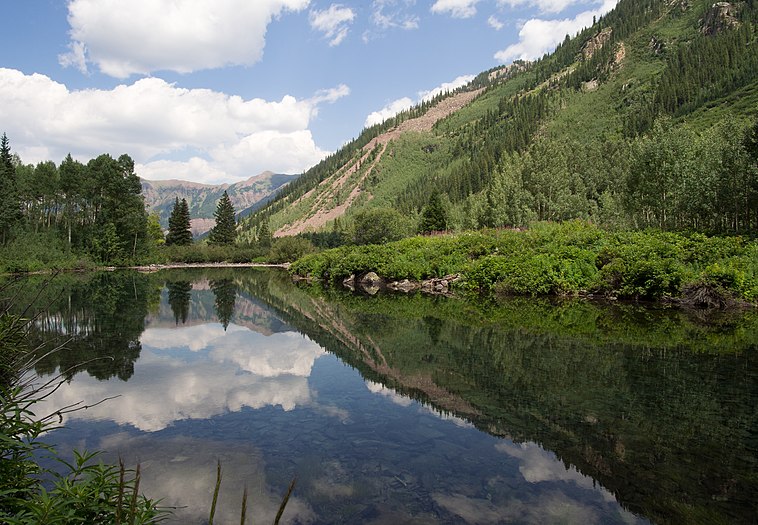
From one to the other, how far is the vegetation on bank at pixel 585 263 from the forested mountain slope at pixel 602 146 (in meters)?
5.31

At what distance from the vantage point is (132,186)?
55344mm

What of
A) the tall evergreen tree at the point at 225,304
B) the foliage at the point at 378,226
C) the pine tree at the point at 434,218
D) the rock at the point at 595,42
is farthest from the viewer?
the rock at the point at 595,42

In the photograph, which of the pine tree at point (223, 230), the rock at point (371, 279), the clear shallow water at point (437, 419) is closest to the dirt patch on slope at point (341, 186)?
the pine tree at point (223, 230)

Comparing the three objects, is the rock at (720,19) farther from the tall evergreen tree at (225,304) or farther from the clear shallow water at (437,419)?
the clear shallow water at (437,419)

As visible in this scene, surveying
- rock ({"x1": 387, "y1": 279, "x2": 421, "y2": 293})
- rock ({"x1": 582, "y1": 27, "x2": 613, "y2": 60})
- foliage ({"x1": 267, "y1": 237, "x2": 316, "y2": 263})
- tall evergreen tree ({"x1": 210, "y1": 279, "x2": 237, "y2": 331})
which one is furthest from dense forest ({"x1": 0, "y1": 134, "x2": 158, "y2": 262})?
rock ({"x1": 582, "y1": 27, "x2": 613, "y2": 60})

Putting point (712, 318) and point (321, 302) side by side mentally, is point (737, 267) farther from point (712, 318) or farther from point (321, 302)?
point (321, 302)

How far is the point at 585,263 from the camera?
22156mm

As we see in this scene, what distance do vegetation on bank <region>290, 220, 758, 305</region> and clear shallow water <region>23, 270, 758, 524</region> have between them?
488cm

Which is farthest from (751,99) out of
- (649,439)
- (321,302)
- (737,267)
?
(649,439)

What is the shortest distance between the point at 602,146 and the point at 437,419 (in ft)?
247

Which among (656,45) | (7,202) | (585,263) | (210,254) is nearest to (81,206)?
(7,202)

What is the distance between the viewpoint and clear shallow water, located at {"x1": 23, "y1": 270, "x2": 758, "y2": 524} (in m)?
4.69

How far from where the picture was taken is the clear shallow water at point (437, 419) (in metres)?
4.69

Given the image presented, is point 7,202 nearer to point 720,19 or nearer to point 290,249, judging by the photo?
point 290,249
